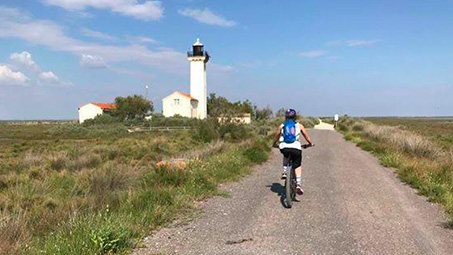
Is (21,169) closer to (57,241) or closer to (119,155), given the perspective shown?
(119,155)

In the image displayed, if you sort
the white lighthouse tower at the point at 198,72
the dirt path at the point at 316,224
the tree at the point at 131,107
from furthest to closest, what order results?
1. the tree at the point at 131,107
2. the white lighthouse tower at the point at 198,72
3. the dirt path at the point at 316,224

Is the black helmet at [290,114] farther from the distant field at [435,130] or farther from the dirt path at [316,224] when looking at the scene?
the distant field at [435,130]

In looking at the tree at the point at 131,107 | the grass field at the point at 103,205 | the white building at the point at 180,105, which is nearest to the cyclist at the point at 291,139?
the grass field at the point at 103,205

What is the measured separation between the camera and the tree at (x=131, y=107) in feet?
272

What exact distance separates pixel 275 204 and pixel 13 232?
457cm

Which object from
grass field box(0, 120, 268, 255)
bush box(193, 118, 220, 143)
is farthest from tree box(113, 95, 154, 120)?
grass field box(0, 120, 268, 255)

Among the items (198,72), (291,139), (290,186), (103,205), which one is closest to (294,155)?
(291,139)

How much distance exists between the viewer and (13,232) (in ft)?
17.6

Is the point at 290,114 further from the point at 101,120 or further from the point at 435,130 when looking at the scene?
the point at 101,120

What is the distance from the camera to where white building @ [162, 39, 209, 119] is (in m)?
65.1

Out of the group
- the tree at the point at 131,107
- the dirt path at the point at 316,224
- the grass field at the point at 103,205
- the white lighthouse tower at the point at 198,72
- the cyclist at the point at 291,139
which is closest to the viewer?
the grass field at the point at 103,205

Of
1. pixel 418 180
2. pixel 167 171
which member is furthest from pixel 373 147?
pixel 167 171

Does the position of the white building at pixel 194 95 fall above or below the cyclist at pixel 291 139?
above

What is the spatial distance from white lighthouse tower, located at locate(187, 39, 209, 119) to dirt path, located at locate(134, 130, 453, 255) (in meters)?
54.6
